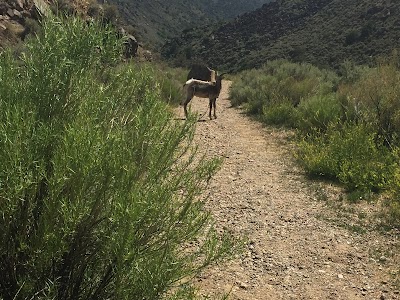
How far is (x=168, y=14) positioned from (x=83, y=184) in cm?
8342

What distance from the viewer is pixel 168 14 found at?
81000 mm

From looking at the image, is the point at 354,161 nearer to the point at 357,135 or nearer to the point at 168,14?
the point at 357,135


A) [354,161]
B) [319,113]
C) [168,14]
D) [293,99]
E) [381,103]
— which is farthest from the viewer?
[168,14]

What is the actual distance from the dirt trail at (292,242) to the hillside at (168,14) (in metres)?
43.4

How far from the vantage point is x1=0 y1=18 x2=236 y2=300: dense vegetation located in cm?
225

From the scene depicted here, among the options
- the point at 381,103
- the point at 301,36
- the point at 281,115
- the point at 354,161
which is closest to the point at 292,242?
the point at 354,161

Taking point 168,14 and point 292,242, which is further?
point 168,14

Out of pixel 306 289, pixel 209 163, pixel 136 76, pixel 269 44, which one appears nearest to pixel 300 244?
pixel 306 289

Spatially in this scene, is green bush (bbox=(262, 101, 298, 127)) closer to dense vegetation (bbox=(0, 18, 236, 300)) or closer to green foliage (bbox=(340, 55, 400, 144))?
green foliage (bbox=(340, 55, 400, 144))

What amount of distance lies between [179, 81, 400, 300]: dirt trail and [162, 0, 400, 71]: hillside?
23.1m

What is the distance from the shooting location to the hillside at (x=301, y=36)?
32.9m

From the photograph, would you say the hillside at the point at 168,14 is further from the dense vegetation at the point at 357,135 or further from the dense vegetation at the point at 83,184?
the dense vegetation at the point at 83,184

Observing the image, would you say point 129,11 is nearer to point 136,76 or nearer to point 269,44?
point 269,44

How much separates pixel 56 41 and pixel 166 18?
259 ft
